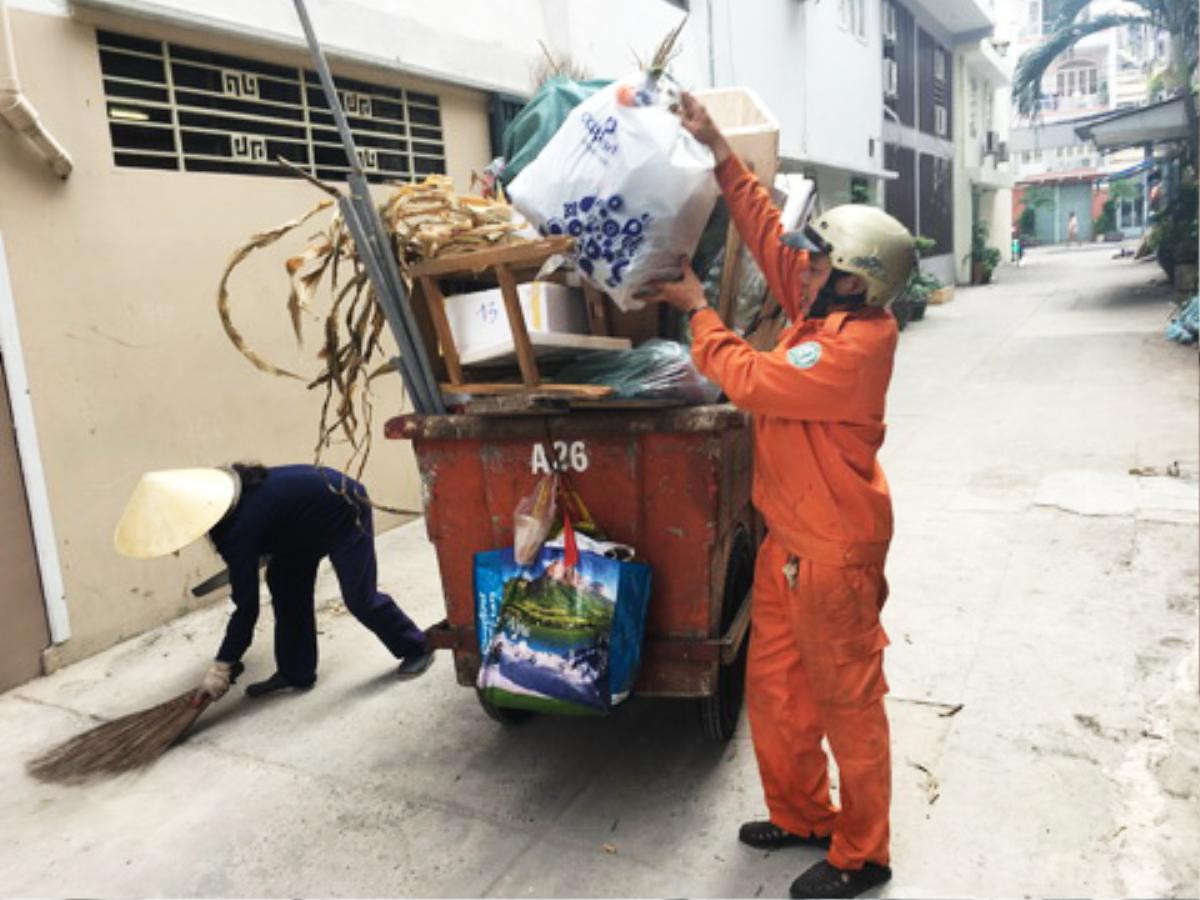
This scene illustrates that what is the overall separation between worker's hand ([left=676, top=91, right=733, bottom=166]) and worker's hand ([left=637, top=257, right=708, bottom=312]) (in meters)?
0.32

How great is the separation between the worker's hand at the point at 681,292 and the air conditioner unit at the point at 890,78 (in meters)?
16.5

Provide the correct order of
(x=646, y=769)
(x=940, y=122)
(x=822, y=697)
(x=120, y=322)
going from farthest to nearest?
(x=940, y=122) < (x=120, y=322) < (x=646, y=769) < (x=822, y=697)

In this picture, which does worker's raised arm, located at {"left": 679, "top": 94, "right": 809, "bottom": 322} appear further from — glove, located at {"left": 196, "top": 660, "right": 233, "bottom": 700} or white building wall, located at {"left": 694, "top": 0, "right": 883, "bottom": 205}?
white building wall, located at {"left": 694, "top": 0, "right": 883, "bottom": 205}

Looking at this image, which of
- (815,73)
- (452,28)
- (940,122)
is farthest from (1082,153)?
(452,28)

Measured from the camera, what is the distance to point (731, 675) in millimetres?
3377

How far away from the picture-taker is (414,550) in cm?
564

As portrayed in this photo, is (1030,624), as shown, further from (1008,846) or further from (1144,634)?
(1008,846)

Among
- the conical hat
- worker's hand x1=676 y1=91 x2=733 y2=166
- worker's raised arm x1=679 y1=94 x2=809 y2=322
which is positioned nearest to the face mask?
worker's raised arm x1=679 y1=94 x2=809 y2=322

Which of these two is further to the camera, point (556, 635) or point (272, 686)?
point (272, 686)

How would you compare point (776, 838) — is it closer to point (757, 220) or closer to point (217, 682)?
point (757, 220)

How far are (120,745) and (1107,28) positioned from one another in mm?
19926

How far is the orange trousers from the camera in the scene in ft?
7.86

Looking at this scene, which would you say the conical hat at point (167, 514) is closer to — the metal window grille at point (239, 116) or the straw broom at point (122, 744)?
the straw broom at point (122, 744)

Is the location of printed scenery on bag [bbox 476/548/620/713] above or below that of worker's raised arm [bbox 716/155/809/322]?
below
